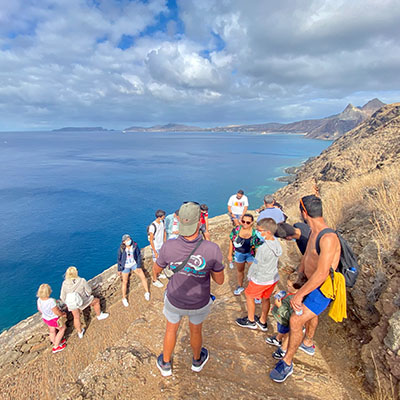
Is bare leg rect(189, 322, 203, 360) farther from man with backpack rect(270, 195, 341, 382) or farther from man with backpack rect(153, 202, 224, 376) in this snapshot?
man with backpack rect(270, 195, 341, 382)

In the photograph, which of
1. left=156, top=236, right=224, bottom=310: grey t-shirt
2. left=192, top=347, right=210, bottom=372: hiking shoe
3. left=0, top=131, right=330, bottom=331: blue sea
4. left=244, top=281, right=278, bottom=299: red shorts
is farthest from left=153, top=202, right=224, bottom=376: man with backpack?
left=0, top=131, right=330, bottom=331: blue sea

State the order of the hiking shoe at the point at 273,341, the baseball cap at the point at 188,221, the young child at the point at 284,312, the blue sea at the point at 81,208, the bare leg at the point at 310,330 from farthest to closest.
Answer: the blue sea at the point at 81,208
the hiking shoe at the point at 273,341
the bare leg at the point at 310,330
the young child at the point at 284,312
the baseball cap at the point at 188,221

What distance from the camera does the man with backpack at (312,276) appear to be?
2.48 metres

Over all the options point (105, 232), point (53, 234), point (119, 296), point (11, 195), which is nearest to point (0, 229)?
point (53, 234)

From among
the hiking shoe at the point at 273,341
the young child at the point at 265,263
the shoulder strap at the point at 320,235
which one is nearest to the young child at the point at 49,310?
the young child at the point at 265,263

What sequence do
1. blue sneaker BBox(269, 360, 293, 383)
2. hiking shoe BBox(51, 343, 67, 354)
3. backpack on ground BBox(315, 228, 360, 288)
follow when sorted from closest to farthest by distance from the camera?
backpack on ground BBox(315, 228, 360, 288), blue sneaker BBox(269, 360, 293, 383), hiking shoe BBox(51, 343, 67, 354)

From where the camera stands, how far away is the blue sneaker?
9.55ft

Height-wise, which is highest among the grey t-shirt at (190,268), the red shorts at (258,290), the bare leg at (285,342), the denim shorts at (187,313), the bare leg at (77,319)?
the grey t-shirt at (190,268)

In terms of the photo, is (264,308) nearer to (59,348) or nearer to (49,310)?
(49,310)

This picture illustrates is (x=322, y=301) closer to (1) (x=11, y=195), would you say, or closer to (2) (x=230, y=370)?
(2) (x=230, y=370)

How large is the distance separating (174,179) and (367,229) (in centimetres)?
4575

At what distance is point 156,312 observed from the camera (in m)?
4.97

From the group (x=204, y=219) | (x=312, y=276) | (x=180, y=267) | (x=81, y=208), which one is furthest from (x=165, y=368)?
(x=81, y=208)

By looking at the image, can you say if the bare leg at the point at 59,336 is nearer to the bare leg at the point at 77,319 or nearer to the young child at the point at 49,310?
the young child at the point at 49,310
